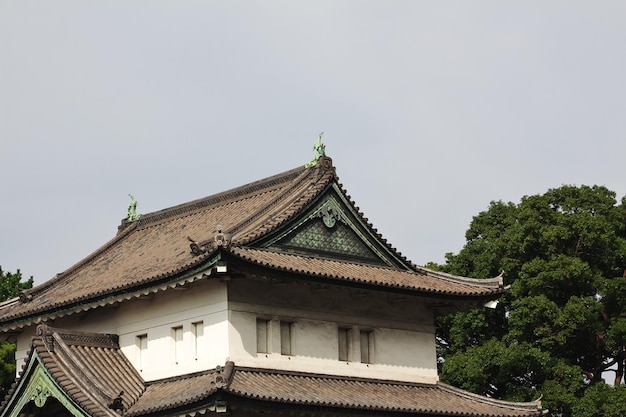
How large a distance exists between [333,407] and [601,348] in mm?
21730

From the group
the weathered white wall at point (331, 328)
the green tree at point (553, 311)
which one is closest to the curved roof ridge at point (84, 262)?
the weathered white wall at point (331, 328)

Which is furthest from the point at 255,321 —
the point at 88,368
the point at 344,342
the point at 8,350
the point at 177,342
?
the point at 8,350

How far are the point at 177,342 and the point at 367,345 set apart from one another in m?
5.08

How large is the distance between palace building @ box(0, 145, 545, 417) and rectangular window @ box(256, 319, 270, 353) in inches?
1.5

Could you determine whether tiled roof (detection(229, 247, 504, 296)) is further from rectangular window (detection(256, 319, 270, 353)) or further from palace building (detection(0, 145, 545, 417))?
rectangular window (detection(256, 319, 270, 353))

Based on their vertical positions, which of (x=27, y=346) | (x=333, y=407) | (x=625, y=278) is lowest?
(x=333, y=407)

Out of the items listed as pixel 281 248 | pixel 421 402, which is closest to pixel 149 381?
pixel 281 248

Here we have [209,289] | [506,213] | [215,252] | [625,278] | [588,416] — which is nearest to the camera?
[215,252]

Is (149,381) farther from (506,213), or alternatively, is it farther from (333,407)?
(506,213)

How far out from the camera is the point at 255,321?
2845 cm

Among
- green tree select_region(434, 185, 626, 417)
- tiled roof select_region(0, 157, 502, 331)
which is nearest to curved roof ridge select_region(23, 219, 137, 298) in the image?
tiled roof select_region(0, 157, 502, 331)

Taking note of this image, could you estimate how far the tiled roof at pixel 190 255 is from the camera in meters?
28.3

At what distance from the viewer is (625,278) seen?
149ft

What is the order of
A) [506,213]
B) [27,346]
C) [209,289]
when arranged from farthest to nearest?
[506,213] → [27,346] → [209,289]
